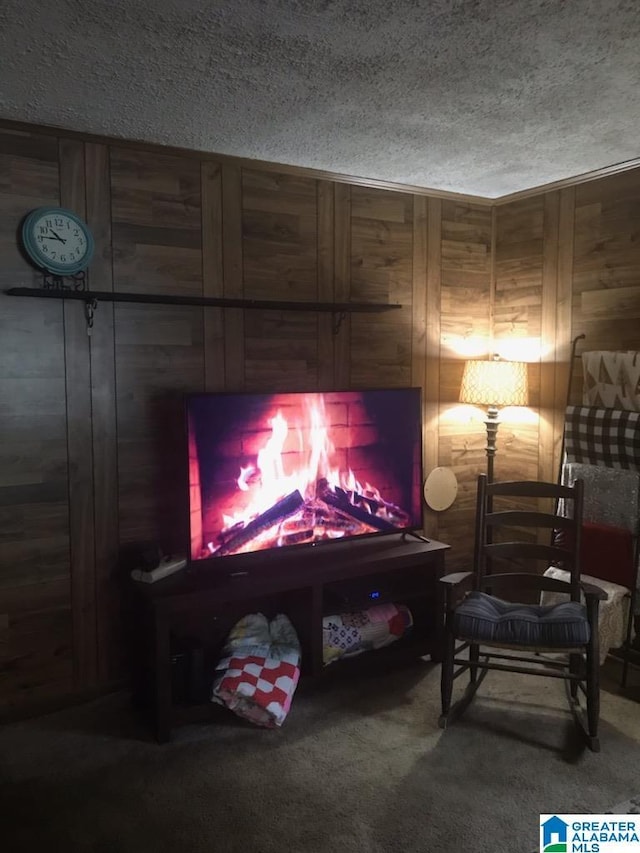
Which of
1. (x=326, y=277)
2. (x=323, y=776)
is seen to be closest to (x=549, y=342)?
(x=326, y=277)

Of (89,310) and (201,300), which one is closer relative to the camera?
(89,310)

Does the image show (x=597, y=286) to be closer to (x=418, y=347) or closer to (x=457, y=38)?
(x=418, y=347)

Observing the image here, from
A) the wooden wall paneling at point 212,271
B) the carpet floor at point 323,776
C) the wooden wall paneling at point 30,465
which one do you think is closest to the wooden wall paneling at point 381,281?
the wooden wall paneling at point 212,271

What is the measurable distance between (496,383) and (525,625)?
1.42 metres

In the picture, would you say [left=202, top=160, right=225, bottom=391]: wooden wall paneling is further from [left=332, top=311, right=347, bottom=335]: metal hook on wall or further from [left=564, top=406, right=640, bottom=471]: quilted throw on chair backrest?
[left=564, top=406, right=640, bottom=471]: quilted throw on chair backrest

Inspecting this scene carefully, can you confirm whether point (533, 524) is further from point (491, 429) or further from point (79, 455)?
point (79, 455)

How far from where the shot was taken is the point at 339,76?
7.73 ft

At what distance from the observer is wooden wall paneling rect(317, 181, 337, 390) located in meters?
3.53

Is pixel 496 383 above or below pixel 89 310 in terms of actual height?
below

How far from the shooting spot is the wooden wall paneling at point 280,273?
3.34m

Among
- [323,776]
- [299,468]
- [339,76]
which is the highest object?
[339,76]

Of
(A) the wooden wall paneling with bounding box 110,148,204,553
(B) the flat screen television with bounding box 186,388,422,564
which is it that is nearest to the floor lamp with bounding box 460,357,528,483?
(B) the flat screen television with bounding box 186,388,422,564

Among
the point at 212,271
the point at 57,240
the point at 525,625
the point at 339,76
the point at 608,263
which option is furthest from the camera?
the point at 608,263

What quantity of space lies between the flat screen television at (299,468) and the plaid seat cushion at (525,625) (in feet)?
2.51
